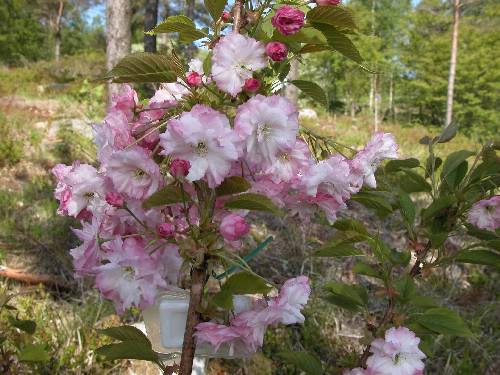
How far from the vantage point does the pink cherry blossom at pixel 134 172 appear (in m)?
0.83

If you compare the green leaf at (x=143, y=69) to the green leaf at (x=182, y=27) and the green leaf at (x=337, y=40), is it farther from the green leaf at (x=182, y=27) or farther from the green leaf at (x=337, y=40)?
the green leaf at (x=337, y=40)

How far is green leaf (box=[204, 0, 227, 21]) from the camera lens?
3.06 ft

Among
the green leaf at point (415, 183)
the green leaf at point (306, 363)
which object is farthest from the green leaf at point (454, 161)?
the green leaf at point (306, 363)

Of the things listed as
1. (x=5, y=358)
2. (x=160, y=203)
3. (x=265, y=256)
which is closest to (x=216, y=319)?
(x=160, y=203)

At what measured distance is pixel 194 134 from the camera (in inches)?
30.7

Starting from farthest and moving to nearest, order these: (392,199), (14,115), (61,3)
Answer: (61,3)
(14,115)
(392,199)

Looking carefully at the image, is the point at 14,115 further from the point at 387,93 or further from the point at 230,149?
the point at 387,93

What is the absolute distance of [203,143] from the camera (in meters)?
0.80

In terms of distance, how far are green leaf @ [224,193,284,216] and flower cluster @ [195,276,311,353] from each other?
178 millimetres

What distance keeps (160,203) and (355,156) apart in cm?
44

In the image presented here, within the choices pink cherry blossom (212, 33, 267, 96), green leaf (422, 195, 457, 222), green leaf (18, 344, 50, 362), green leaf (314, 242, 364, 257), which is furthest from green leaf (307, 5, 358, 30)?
green leaf (18, 344, 50, 362)

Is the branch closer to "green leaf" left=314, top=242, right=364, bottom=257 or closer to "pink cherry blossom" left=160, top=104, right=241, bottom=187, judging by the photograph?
"pink cherry blossom" left=160, top=104, right=241, bottom=187

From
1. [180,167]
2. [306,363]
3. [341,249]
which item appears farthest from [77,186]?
[306,363]

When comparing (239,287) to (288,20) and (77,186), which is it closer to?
(77,186)
